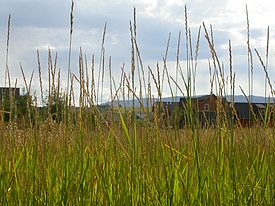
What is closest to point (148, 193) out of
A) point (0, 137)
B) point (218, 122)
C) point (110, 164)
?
point (110, 164)

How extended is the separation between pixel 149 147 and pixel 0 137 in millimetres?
816

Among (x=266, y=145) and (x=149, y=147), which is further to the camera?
(x=266, y=145)

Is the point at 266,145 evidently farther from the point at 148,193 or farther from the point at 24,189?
the point at 24,189

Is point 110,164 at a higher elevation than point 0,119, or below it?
A: below

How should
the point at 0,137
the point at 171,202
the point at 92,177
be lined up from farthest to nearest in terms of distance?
1. the point at 0,137
2. the point at 92,177
3. the point at 171,202

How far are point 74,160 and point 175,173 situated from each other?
501 millimetres

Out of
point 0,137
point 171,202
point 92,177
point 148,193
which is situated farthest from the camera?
point 0,137

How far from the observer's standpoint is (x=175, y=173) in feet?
6.85

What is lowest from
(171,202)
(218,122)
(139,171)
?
(171,202)

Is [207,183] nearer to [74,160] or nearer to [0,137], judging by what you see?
[74,160]

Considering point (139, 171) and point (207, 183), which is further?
point (207, 183)

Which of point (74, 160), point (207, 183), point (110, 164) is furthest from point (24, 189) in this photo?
point (207, 183)

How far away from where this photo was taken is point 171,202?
191 centimetres

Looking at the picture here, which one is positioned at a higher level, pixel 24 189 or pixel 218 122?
pixel 218 122
